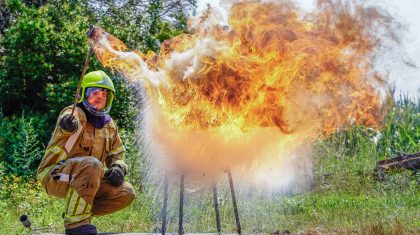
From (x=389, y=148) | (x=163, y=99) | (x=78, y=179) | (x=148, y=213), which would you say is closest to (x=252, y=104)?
(x=163, y=99)

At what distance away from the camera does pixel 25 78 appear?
1373 centimetres

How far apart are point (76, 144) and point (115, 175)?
1.56ft

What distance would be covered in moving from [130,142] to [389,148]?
16.9 ft

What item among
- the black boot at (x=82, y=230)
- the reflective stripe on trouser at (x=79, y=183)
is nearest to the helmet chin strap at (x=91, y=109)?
the reflective stripe on trouser at (x=79, y=183)

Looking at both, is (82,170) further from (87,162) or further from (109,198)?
(109,198)

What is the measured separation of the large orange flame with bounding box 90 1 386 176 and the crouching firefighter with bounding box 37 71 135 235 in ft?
1.40

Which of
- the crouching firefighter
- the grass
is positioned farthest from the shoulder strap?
the grass

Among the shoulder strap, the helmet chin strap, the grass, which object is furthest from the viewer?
the grass

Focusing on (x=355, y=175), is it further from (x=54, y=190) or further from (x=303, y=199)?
(x=54, y=190)

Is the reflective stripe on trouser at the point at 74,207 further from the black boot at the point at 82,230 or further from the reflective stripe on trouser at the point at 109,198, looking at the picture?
the reflective stripe on trouser at the point at 109,198

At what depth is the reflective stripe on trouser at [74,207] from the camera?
16.7 ft

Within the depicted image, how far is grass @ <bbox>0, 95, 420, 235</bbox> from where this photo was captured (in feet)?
24.9

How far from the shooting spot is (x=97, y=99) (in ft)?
18.1

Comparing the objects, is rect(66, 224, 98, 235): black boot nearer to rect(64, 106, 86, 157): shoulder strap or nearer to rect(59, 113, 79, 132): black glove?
rect(64, 106, 86, 157): shoulder strap
